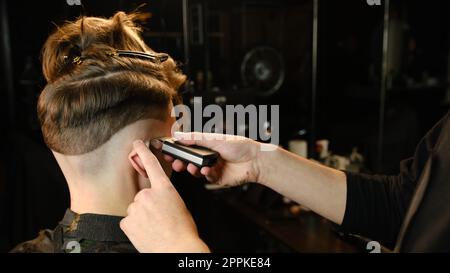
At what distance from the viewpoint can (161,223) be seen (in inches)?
34.8

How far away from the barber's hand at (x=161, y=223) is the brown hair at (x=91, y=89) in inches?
10.7

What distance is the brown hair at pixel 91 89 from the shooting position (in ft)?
3.70

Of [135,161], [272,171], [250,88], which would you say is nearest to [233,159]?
[272,171]

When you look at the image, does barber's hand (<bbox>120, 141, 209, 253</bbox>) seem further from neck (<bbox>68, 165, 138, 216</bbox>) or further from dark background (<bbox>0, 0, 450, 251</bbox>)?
dark background (<bbox>0, 0, 450, 251</bbox>)

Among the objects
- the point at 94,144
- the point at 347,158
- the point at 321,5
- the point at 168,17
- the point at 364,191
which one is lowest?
the point at 347,158

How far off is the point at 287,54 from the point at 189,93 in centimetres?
211

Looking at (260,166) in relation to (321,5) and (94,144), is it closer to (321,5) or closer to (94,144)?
(94,144)

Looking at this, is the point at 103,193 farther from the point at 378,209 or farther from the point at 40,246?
the point at 378,209

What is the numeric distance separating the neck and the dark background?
0.70m

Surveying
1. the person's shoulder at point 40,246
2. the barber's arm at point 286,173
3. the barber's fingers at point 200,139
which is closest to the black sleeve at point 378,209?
the barber's arm at point 286,173

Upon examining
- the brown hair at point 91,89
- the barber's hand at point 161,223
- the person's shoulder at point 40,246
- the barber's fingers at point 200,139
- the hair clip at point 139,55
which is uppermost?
the hair clip at point 139,55

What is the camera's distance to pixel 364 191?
4.05 feet

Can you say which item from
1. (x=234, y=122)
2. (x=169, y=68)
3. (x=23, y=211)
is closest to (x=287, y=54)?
(x=234, y=122)

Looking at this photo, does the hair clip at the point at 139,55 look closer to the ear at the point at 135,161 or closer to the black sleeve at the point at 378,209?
the ear at the point at 135,161
